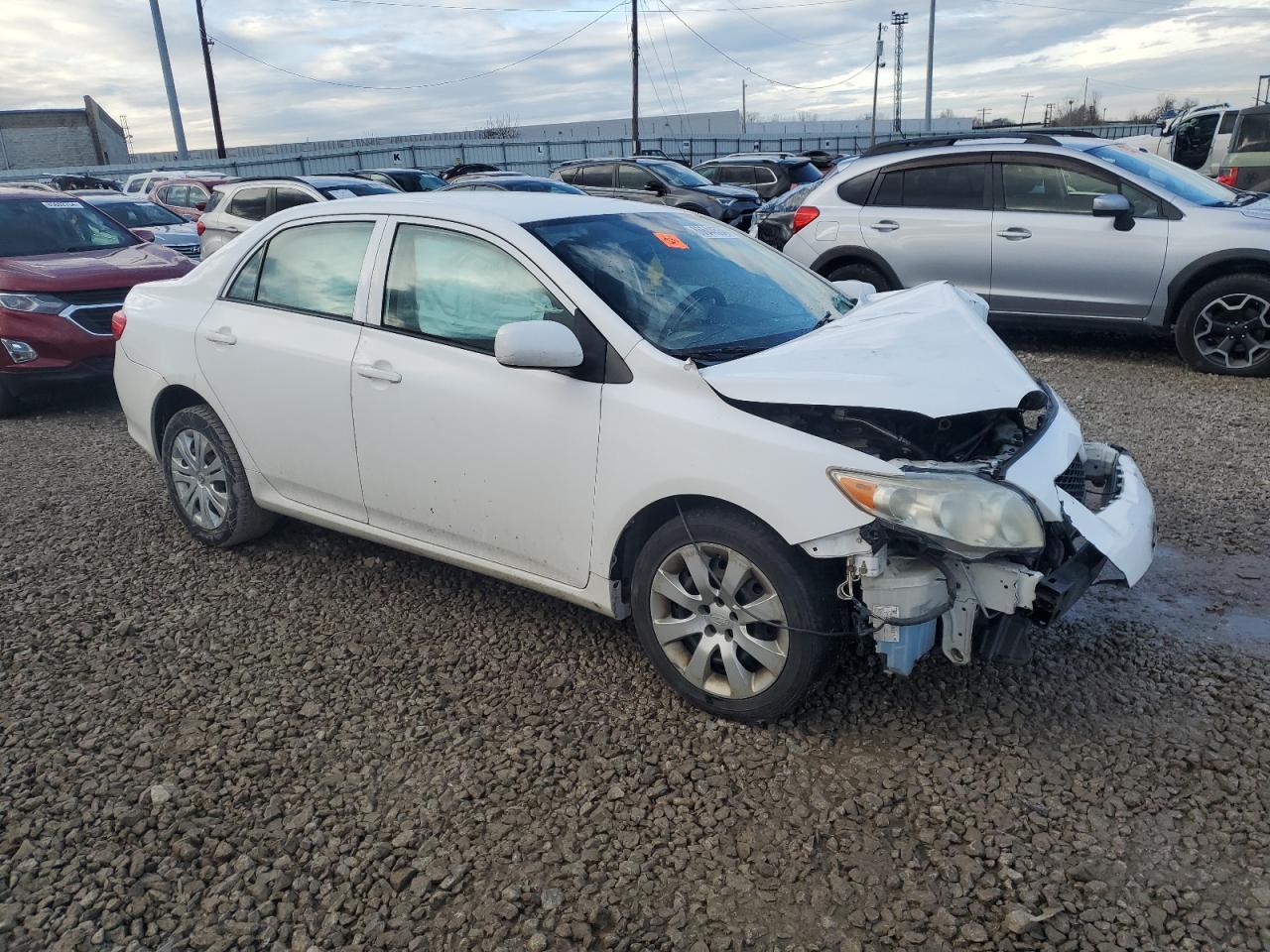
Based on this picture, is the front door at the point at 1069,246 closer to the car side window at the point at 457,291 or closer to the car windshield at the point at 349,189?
the car side window at the point at 457,291

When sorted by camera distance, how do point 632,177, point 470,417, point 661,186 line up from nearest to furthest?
point 470,417 < point 661,186 < point 632,177

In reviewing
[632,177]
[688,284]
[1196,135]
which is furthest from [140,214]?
[1196,135]

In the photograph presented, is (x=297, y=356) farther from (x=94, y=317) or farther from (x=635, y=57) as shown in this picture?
(x=635, y=57)

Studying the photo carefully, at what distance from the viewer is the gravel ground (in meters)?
2.44

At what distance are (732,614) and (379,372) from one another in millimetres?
1711

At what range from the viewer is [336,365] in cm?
392

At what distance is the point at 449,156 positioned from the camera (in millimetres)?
37594

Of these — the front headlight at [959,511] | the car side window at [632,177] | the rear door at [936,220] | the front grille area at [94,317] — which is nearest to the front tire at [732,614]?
the front headlight at [959,511]

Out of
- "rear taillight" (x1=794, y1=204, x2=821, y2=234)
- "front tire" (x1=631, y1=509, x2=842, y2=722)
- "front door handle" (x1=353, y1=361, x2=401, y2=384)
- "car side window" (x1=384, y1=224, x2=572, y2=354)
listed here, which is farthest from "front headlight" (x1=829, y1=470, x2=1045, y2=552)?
"rear taillight" (x1=794, y1=204, x2=821, y2=234)

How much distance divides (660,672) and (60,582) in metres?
3.00

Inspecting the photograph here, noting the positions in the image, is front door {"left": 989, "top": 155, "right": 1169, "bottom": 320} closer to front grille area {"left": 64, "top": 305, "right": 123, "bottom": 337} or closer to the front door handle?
the front door handle

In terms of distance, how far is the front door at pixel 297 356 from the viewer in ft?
13.1

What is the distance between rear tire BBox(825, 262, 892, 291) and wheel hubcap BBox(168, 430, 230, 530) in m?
5.85

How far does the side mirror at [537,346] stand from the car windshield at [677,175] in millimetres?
14357
